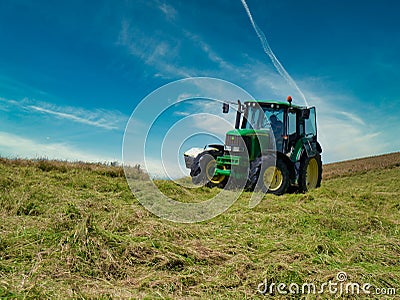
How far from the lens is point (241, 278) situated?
9.41 ft

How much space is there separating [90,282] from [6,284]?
60 cm

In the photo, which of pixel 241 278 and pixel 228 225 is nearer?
pixel 241 278

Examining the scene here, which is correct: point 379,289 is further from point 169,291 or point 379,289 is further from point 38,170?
point 38,170

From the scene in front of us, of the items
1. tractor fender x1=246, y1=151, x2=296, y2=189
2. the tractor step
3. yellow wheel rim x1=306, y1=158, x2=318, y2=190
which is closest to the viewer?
tractor fender x1=246, y1=151, x2=296, y2=189

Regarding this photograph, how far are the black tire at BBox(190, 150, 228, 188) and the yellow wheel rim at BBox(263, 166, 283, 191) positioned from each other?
4.07 feet

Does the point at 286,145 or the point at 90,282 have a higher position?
the point at 286,145

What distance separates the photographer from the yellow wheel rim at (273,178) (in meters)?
7.75

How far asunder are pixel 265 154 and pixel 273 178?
25.1 inches

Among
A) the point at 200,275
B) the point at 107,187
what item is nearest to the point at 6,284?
the point at 200,275

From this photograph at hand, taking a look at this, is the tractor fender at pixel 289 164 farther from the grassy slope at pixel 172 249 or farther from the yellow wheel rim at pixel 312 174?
the grassy slope at pixel 172 249
